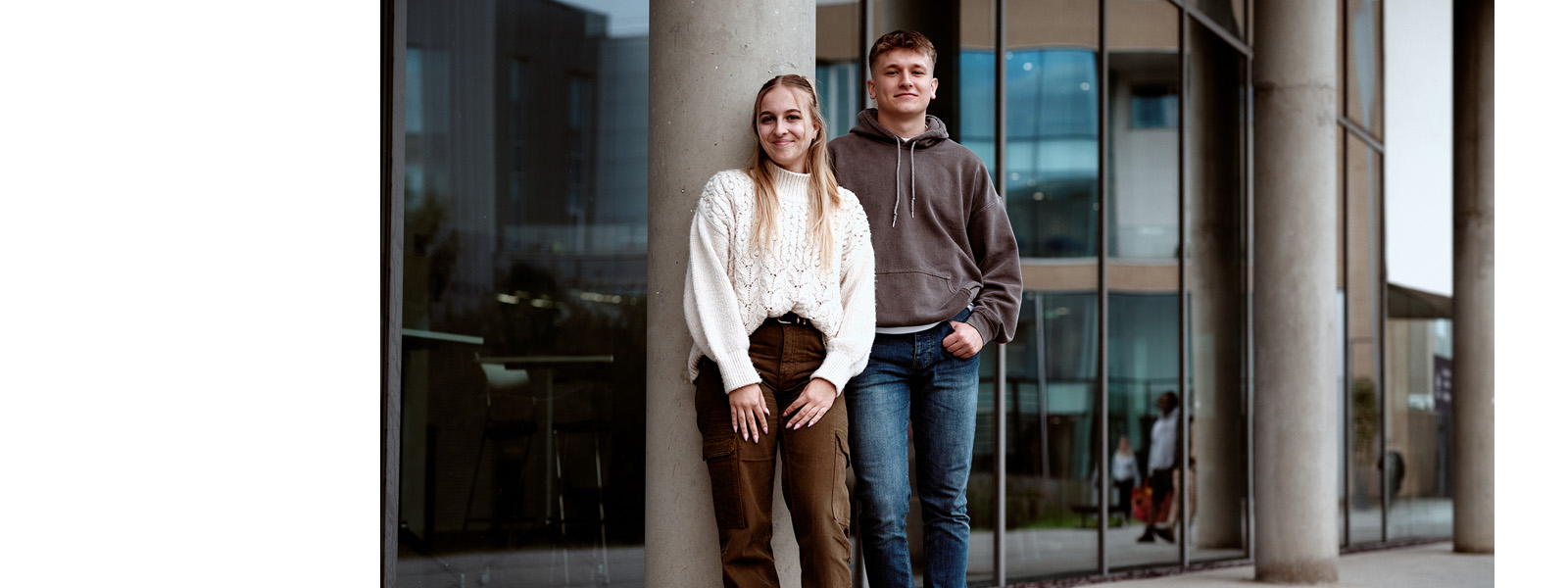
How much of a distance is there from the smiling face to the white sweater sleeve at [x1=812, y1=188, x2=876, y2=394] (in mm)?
348

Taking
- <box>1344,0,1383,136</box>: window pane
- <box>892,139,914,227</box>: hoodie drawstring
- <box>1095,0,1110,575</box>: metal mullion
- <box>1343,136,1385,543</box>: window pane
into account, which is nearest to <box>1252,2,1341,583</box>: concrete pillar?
<box>1095,0,1110,575</box>: metal mullion

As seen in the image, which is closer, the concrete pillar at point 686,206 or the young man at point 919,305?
the young man at point 919,305

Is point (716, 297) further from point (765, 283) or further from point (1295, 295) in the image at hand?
point (1295, 295)

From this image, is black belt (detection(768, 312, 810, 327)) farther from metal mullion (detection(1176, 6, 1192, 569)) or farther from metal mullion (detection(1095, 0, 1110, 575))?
metal mullion (detection(1176, 6, 1192, 569))

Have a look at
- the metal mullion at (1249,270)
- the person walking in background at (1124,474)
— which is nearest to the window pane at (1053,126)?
the person walking in background at (1124,474)

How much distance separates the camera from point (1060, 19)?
9820 millimetres

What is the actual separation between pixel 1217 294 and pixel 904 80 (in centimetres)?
890

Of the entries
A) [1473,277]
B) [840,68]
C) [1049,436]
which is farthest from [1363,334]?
[840,68]

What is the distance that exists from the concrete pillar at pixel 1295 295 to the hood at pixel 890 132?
22.4 feet

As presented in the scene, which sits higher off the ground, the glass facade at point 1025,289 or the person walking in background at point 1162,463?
the glass facade at point 1025,289

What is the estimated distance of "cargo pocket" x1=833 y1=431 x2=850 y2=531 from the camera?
3.57m

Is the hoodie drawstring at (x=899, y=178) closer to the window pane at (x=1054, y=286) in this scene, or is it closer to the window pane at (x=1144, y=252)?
the window pane at (x=1054, y=286)

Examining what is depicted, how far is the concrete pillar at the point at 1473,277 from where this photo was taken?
43.7 ft
